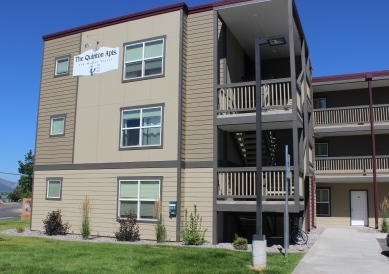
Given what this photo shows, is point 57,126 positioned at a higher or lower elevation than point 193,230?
higher

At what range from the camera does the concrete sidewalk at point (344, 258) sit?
9866 millimetres

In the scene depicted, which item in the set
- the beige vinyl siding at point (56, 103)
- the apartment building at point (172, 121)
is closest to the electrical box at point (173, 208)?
the apartment building at point (172, 121)

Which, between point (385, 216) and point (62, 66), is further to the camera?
point (385, 216)

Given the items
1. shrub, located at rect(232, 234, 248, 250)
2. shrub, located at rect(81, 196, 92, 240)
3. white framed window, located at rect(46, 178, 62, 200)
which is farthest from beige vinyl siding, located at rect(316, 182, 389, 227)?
white framed window, located at rect(46, 178, 62, 200)

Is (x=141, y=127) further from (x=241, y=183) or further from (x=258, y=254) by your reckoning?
(x=258, y=254)

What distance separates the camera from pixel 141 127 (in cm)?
1611

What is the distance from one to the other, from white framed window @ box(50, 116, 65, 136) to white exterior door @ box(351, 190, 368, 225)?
1733 centimetres

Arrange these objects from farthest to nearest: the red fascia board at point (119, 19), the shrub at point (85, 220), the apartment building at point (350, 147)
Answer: the apartment building at point (350, 147)
the red fascia board at point (119, 19)
the shrub at point (85, 220)

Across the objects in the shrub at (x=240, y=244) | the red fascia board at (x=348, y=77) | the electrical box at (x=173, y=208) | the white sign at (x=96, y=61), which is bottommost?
the shrub at (x=240, y=244)

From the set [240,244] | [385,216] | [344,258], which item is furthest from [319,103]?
[344,258]

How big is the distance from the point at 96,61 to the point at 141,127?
400 cm

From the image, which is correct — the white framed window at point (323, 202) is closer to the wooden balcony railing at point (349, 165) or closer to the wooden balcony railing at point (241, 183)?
the wooden balcony railing at point (349, 165)

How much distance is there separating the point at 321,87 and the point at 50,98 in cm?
1568

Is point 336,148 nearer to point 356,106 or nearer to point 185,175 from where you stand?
point 356,106
